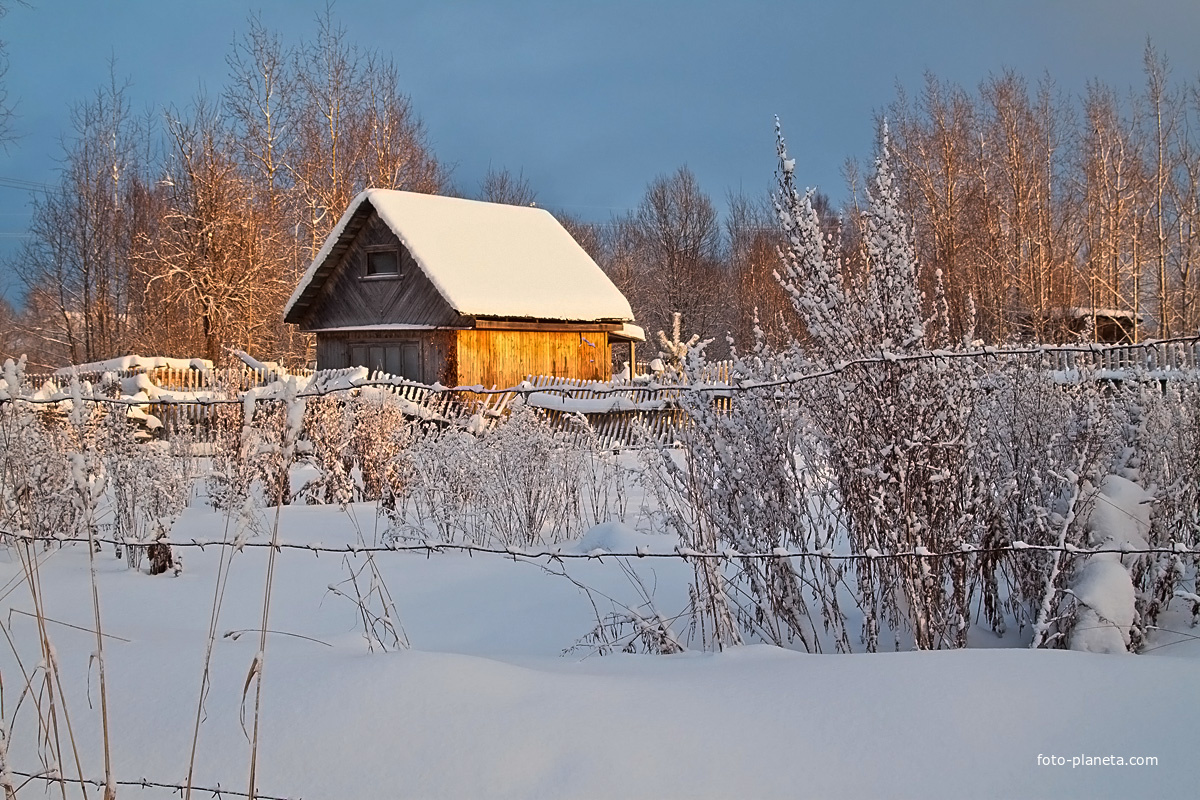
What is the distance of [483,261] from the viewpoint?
20.6m

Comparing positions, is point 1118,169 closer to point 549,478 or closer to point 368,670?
point 549,478

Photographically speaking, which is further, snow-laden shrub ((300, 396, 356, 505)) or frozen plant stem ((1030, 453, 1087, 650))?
snow-laden shrub ((300, 396, 356, 505))

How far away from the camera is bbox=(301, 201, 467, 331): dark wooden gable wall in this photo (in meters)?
20.2

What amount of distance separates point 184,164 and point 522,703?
29.2 metres

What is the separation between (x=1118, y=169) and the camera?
2577 cm

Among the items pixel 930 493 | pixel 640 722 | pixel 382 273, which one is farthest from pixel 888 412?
pixel 382 273

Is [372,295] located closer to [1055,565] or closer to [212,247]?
[212,247]

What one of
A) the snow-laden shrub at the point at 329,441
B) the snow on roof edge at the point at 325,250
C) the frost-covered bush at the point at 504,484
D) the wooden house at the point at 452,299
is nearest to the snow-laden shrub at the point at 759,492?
the frost-covered bush at the point at 504,484

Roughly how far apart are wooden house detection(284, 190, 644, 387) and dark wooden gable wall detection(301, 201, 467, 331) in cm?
3

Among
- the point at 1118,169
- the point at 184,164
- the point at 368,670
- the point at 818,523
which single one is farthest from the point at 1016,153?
the point at 368,670

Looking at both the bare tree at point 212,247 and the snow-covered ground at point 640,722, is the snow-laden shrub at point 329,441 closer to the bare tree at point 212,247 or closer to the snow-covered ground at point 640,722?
the snow-covered ground at point 640,722

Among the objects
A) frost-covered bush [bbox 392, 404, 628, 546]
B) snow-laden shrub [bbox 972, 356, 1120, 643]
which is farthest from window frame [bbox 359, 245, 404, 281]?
snow-laden shrub [bbox 972, 356, 1120, 643]

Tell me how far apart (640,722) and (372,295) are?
2022 cm

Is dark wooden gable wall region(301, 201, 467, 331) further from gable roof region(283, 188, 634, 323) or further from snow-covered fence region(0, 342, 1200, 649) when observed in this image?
snow-covered fence region(0, 342, 1200, 649)
